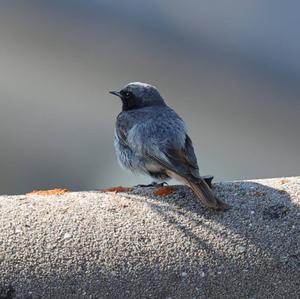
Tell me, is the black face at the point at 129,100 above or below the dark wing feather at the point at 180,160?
above

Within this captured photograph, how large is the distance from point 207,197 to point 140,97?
6.14 feet

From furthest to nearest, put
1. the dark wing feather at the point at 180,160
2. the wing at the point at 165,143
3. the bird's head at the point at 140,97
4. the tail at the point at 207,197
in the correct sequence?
the bird's head at the point at 140,97 → the wing at the point at 165,143 → the dark wing feather at the point at 180,160 → the tail at the point at 207,197

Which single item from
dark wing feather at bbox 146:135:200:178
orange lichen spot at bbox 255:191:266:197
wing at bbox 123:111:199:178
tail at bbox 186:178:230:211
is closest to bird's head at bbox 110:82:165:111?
wing at bbox 123:111:199:178

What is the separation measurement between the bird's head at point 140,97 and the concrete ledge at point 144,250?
182cm

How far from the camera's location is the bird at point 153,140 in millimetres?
4344

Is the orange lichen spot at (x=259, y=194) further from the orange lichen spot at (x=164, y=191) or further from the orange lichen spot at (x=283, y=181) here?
the orange lichen spot at (x=164, y=191)

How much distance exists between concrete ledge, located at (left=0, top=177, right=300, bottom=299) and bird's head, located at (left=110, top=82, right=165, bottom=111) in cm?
182

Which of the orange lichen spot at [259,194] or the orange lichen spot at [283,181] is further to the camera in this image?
the orange lichen spot at [283,181]

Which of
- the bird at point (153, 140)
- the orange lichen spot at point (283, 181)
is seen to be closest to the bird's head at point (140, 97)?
the bird at point (153, 140)

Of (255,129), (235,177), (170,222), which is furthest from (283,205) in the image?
(255,129)

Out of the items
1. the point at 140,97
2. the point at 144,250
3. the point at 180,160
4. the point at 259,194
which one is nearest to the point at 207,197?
the point at 259,194

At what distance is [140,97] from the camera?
17.0ft

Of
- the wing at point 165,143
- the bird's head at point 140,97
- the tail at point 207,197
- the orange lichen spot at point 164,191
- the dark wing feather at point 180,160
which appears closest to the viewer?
the tail at point 207,197

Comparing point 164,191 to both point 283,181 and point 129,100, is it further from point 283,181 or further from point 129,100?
point 129,100
